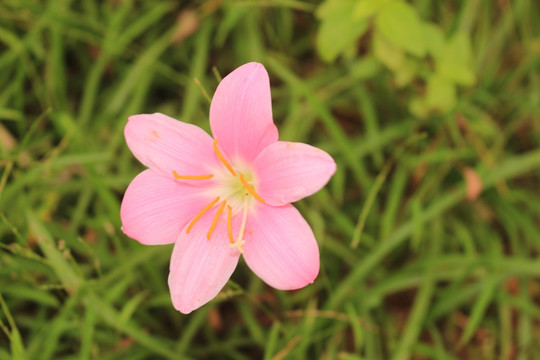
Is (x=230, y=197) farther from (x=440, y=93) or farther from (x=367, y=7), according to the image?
(x=440, y=93)

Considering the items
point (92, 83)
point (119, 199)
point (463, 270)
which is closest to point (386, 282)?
point (463, 270)

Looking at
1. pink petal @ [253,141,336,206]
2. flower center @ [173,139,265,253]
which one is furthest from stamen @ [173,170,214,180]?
pink petal @ [253,141,336,206]

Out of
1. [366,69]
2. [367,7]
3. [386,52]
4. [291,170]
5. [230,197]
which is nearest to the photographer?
[291,170]

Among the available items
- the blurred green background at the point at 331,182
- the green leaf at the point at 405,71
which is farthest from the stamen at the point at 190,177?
the green leaf at the point at 405,71

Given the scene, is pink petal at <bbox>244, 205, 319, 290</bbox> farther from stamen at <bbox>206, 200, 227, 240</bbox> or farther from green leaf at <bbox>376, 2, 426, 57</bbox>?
green leaf at <bbox>376, 2, 426, 57</bbox>

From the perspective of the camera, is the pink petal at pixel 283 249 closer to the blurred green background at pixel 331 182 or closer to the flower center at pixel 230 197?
the flower center at pixel 230 197

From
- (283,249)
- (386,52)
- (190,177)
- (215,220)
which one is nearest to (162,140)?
(190,177)
